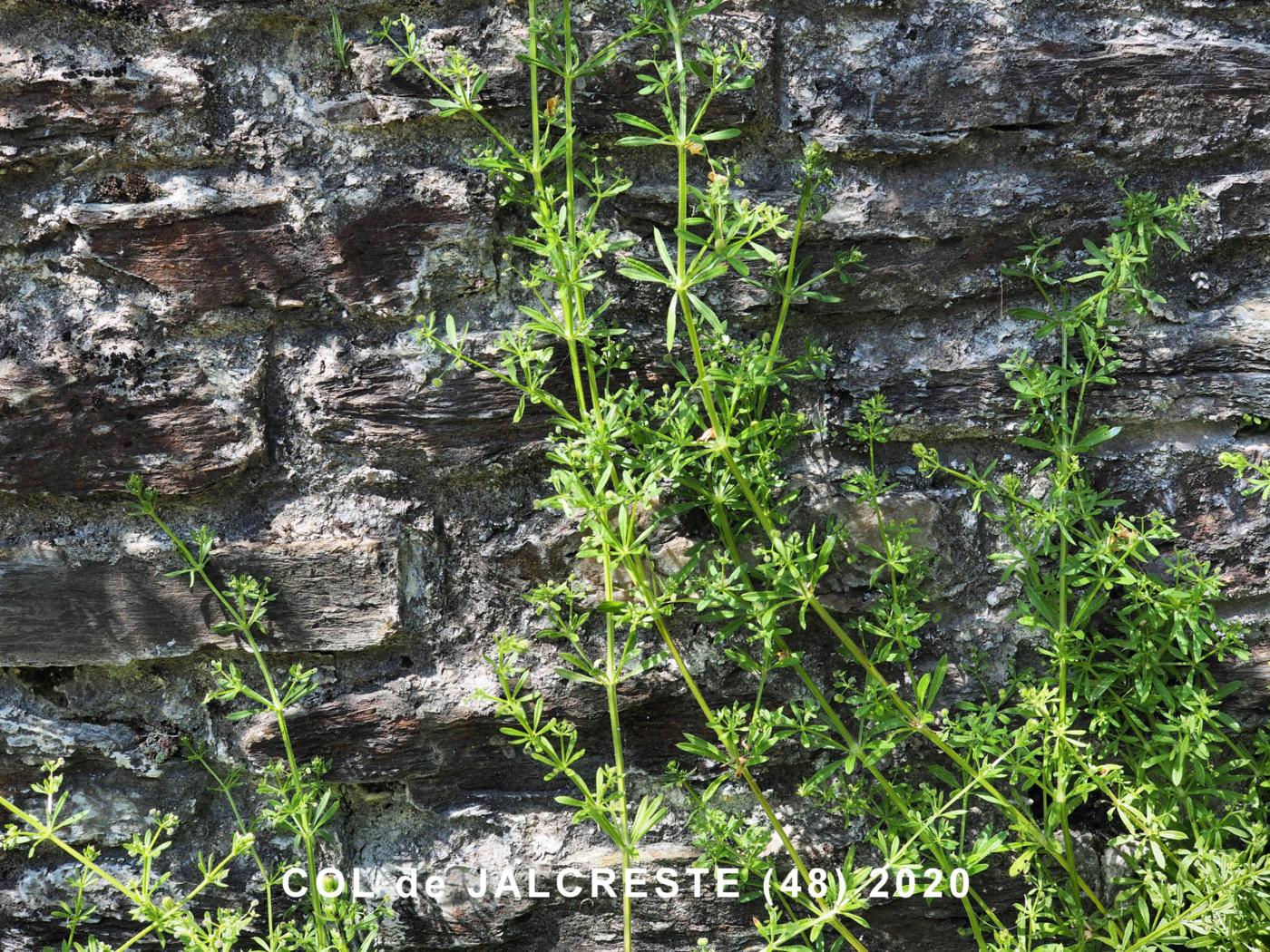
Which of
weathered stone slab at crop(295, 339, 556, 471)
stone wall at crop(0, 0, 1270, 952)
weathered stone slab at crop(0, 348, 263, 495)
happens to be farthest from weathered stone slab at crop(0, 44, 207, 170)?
weathered stone slab at crop(295, 339, 556, 471)

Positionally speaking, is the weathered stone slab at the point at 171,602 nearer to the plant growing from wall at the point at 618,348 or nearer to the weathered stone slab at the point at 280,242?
the plant growing from wall at the point at 618,348

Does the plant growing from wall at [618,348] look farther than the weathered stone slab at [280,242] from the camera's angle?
No

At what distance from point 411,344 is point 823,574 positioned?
837 millimetres

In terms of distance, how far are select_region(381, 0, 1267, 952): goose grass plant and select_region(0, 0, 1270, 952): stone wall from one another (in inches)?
2.7

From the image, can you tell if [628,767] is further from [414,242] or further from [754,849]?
A: [414,242]

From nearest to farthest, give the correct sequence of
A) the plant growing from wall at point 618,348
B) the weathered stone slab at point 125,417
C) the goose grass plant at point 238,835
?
the plant growing from wall at point 618,348 < the goose grass plant at point 238,835 < the weathered stone slab at point 125,417

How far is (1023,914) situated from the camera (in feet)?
5.73

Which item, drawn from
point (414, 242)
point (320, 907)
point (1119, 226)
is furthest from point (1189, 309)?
point (320, 907)

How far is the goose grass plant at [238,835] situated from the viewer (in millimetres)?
1684

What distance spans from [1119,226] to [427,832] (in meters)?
1.66

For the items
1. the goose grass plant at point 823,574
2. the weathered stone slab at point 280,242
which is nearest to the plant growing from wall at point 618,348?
the goose grass plant at point 823,574

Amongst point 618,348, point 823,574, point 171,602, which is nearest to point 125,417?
point 171,602

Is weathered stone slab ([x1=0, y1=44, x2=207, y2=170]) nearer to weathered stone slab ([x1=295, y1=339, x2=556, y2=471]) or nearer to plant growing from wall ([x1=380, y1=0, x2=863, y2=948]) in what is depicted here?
plant growing from wall ([x1=380, y1=0, x2=863, y2=948])

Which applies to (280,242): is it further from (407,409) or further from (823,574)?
(823,574)
